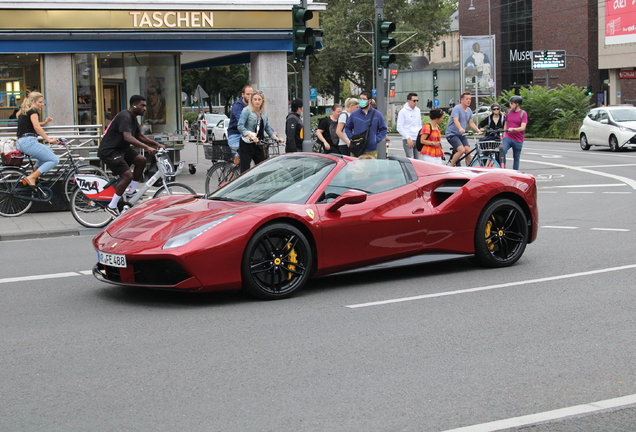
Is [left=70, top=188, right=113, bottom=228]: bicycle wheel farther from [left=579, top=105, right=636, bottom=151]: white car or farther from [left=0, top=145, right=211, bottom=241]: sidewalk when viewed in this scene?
[left=579, top=105, right=636, bottom=151]: white car

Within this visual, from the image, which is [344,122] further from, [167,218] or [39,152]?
[167,218]

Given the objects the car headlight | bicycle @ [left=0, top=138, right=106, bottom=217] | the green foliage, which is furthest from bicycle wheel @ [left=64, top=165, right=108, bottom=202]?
the green foliage

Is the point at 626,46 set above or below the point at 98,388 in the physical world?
above

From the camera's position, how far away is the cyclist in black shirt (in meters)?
11.3

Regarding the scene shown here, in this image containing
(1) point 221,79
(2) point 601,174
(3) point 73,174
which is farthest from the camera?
(1) point 221,79

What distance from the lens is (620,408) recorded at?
170 inches

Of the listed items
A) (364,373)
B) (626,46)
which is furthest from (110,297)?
(626,46)

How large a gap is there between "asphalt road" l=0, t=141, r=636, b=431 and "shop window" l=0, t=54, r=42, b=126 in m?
12.3

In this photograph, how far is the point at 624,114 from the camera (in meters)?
30.5

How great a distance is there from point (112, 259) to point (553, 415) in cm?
394

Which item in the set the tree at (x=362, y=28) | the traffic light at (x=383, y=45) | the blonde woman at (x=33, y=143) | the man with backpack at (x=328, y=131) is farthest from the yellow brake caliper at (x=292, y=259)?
the tree at (x=362, y=28)

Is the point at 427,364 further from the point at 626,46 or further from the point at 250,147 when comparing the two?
the point at 626,46

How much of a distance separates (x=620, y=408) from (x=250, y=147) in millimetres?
10137

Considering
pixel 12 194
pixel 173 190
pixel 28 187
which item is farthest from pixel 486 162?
pixel 12 194
